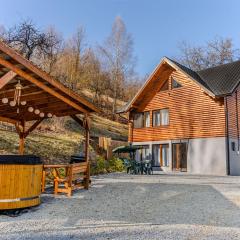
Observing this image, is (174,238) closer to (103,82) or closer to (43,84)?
(43,84)

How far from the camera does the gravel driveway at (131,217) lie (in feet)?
18.3

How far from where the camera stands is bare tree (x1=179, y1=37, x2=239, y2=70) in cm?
3803

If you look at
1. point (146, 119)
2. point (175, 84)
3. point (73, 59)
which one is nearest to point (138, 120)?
point (146, 119)

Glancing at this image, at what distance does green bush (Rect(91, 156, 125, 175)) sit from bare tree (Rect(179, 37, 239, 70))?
22.2 meters

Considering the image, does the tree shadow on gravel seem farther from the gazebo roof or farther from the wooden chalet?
the wooden chalet

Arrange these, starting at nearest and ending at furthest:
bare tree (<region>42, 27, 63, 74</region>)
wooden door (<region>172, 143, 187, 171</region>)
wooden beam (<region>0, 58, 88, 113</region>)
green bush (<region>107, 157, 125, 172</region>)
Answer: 1. wooden beam (<region>0, 58, 88, 113</region>)
2. wooden door (<region>172, 143, 187, 171</region>)
3. green bush (<region>107, 157, 125, 172</region>)
4. bare tree (<region>42, 27, 63, 74</region>)

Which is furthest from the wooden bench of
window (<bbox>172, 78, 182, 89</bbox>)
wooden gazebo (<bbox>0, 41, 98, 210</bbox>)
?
window (<bbox>172, 78, 182, 89</bbox>)

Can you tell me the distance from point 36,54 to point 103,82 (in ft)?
45.2

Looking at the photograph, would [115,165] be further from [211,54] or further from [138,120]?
[211,54]

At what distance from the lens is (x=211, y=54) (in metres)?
38.8

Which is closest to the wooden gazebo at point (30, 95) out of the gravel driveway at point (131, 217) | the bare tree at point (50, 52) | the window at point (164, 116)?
the gravel driveway at point (131, 217)

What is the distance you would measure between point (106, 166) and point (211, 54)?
25572 mm

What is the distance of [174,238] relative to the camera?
5316mm

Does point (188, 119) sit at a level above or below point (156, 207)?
above
